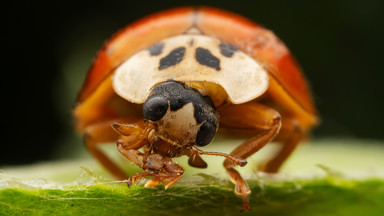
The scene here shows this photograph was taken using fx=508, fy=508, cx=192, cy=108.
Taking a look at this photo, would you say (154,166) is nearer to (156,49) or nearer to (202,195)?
(202,195)

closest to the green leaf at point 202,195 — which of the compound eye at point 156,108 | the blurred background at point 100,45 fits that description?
the compound eye at point 156,108

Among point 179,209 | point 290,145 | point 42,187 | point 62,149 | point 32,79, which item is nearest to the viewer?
→ point 42,187

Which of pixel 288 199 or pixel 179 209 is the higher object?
pixel 288 199

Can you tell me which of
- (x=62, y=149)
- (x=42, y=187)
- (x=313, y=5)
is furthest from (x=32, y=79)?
(x=42, y=187)

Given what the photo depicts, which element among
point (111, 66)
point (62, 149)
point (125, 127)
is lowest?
point (125, 127)

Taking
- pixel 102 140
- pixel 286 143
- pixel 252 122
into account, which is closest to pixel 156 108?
pixel 252 122

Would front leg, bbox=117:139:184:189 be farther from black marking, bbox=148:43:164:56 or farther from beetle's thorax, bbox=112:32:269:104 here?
black marking, bbox=148:43:164:56

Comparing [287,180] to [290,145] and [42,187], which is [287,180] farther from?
[42,187]
